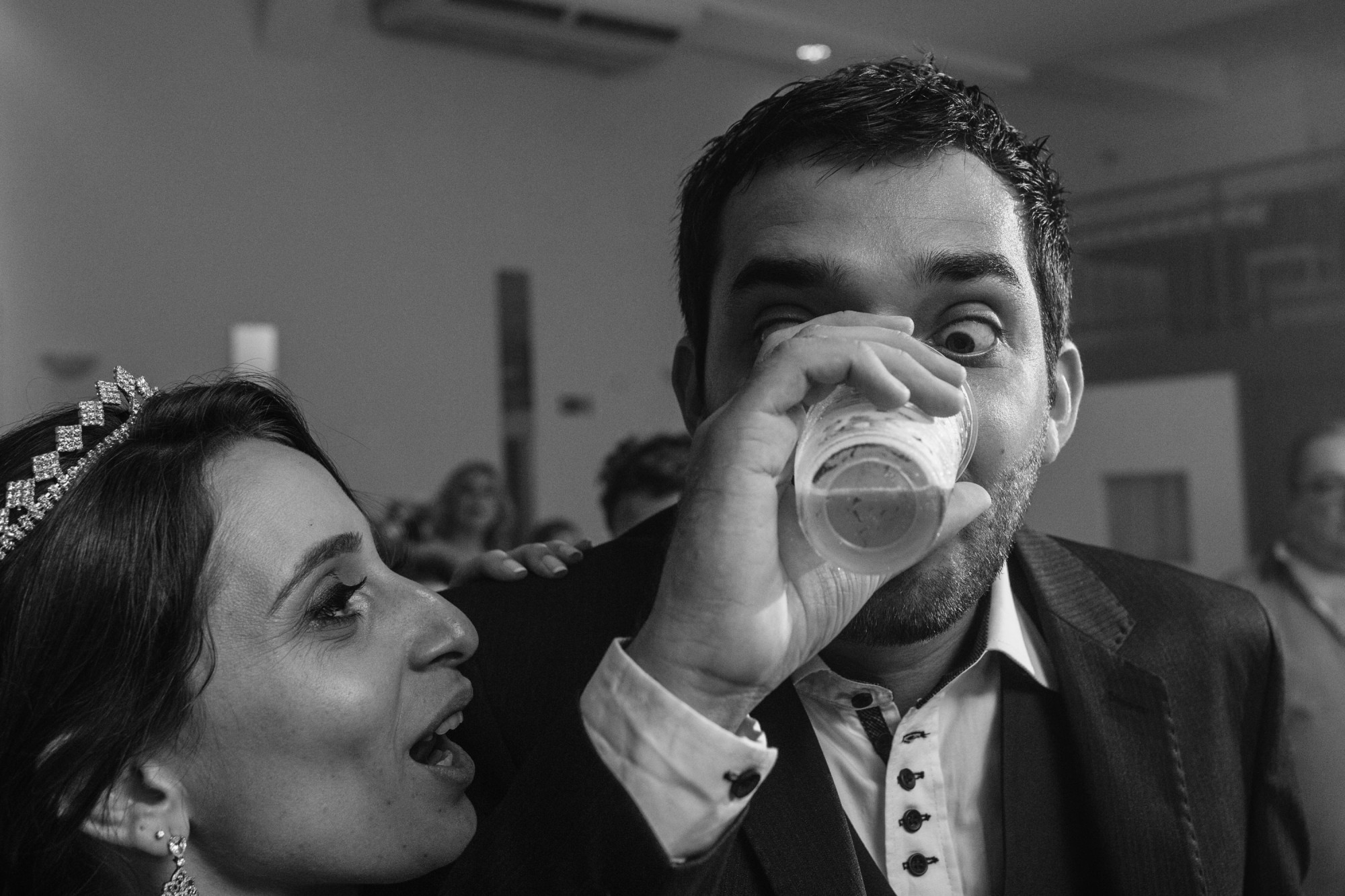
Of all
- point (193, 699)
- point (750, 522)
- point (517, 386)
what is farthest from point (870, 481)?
point (517, 386)

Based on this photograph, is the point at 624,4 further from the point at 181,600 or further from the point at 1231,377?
the point at 181,600

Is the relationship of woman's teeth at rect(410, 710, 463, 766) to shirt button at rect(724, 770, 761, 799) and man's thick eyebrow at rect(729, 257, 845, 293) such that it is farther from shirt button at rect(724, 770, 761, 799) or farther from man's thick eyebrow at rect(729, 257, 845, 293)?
man's thick eyebrow at rect(729, 257, 845, 293)

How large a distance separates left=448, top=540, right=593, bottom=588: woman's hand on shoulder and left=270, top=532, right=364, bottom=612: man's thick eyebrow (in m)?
0.23

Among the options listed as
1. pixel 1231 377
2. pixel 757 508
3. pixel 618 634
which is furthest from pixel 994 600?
pixel 1231 377

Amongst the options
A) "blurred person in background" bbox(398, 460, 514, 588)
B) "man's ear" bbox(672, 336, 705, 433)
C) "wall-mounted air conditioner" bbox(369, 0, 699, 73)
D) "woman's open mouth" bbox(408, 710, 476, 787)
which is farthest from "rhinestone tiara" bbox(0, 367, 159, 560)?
"wall-mounted air conditioner" bbox(369, 0, 699, 73)

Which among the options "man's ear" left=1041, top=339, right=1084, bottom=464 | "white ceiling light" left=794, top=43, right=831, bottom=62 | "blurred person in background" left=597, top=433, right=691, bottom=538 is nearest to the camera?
A: "man's ear" left=1041, top=339, right=1084, bottom=464

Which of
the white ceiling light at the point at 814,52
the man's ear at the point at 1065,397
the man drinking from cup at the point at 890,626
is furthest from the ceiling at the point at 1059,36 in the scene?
the man drinking from cup at the point at 890,626

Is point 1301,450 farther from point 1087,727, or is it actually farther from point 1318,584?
point 1087,727

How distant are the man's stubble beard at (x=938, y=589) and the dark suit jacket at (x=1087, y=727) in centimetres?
13

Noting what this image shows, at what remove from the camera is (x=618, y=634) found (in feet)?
4.52

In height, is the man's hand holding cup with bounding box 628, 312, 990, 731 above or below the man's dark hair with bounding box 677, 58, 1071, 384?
below

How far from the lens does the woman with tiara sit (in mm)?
1179

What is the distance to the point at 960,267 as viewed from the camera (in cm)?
122

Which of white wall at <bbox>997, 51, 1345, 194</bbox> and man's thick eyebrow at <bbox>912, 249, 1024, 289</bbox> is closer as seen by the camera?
man's thick eyebrow at <bbox>912, 249, 1024, 289</bbox>
